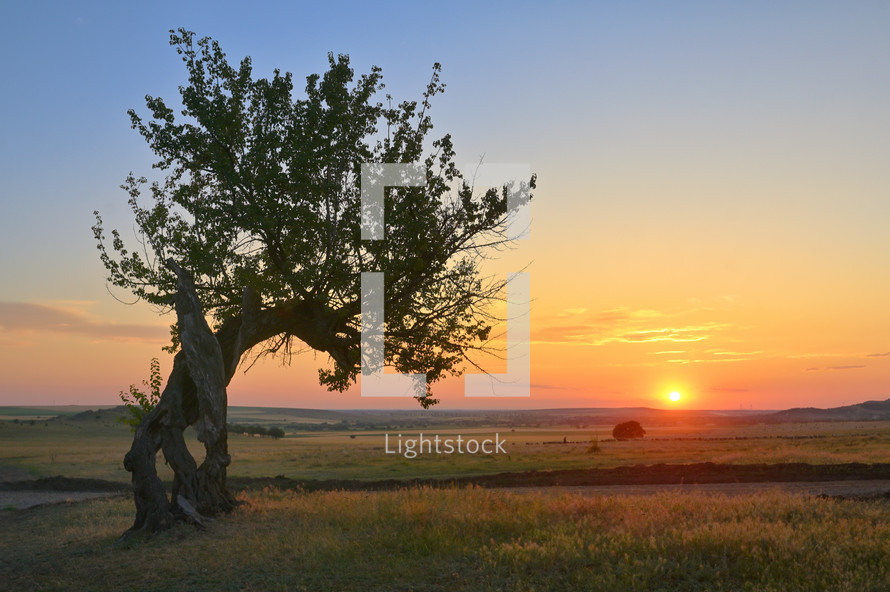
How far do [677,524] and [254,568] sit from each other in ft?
26.0

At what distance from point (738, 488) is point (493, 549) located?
15.1 meters

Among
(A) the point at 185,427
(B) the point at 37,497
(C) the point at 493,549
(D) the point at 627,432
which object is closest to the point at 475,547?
(C) the point at 493,549

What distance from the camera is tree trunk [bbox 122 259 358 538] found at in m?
17.4

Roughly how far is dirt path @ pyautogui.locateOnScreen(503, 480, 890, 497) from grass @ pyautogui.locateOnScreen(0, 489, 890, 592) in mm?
5319

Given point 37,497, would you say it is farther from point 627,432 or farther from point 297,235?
point 627,432

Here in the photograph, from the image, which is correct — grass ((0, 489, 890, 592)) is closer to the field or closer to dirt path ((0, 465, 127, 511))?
the field

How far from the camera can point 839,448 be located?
169ft

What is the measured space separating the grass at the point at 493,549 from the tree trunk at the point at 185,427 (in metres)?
0.89

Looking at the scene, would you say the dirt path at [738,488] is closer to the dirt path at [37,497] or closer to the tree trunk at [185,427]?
the tree trunk at [185,427]

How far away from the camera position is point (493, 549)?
1259 cm

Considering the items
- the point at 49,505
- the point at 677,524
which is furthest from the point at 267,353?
the point at 677,524

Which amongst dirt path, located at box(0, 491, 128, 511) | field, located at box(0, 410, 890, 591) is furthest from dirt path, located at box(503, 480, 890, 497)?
dirt path, located at box(0, 491, 128, 511)

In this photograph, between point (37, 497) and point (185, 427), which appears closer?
point (185, 427)

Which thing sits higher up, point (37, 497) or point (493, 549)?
point (493, 549)
